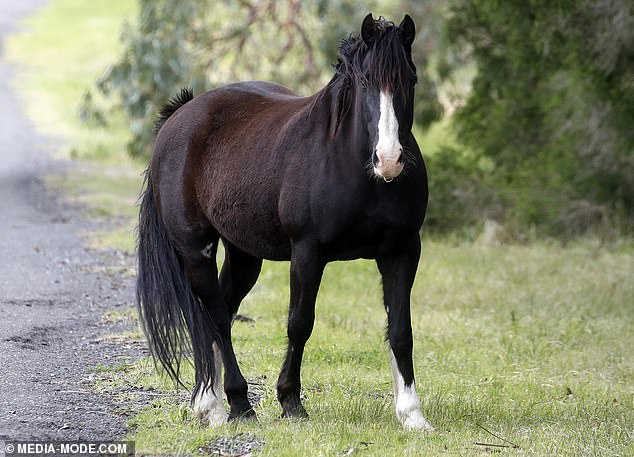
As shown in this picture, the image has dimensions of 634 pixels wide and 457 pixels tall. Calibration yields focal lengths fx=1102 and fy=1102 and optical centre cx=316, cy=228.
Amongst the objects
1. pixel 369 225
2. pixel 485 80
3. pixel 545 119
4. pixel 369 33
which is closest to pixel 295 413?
pixel 369 225

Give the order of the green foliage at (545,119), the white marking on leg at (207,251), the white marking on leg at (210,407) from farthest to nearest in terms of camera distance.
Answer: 1. the green foliage at (545,119)
2. the white marking on leg at (207,251)
3. the white marking on leg at (210,407)

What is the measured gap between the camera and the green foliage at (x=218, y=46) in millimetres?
16875

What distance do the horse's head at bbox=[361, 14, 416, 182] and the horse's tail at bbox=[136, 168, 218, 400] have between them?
5.11ft

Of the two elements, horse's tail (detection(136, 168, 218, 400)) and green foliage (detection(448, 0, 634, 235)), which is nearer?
horse's tail (detection(136, 168, 218, 400))

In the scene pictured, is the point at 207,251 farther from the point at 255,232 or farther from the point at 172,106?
the point at 172,106

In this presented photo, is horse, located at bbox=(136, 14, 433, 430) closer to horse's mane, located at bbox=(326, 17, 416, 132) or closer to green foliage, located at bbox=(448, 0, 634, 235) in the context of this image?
horse's mane, located at bbox=(326, 17, 416, 132)

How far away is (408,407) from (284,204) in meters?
1.24

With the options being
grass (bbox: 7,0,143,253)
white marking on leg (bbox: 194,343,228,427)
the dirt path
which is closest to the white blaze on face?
white marking on leg (bbox: 194,343,228,427)

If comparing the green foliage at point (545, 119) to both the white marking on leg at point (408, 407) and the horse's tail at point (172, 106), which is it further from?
the white marking on leg at point (408, 407)

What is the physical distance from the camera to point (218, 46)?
59.0ft

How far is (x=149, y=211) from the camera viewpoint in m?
6.66

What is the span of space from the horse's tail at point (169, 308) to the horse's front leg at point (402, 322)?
1.04 metres

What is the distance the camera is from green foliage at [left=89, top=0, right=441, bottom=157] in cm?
1688

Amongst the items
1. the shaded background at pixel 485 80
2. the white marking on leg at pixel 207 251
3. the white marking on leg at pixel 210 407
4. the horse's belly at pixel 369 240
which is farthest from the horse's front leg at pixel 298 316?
the shaded background at pixel 485 80
